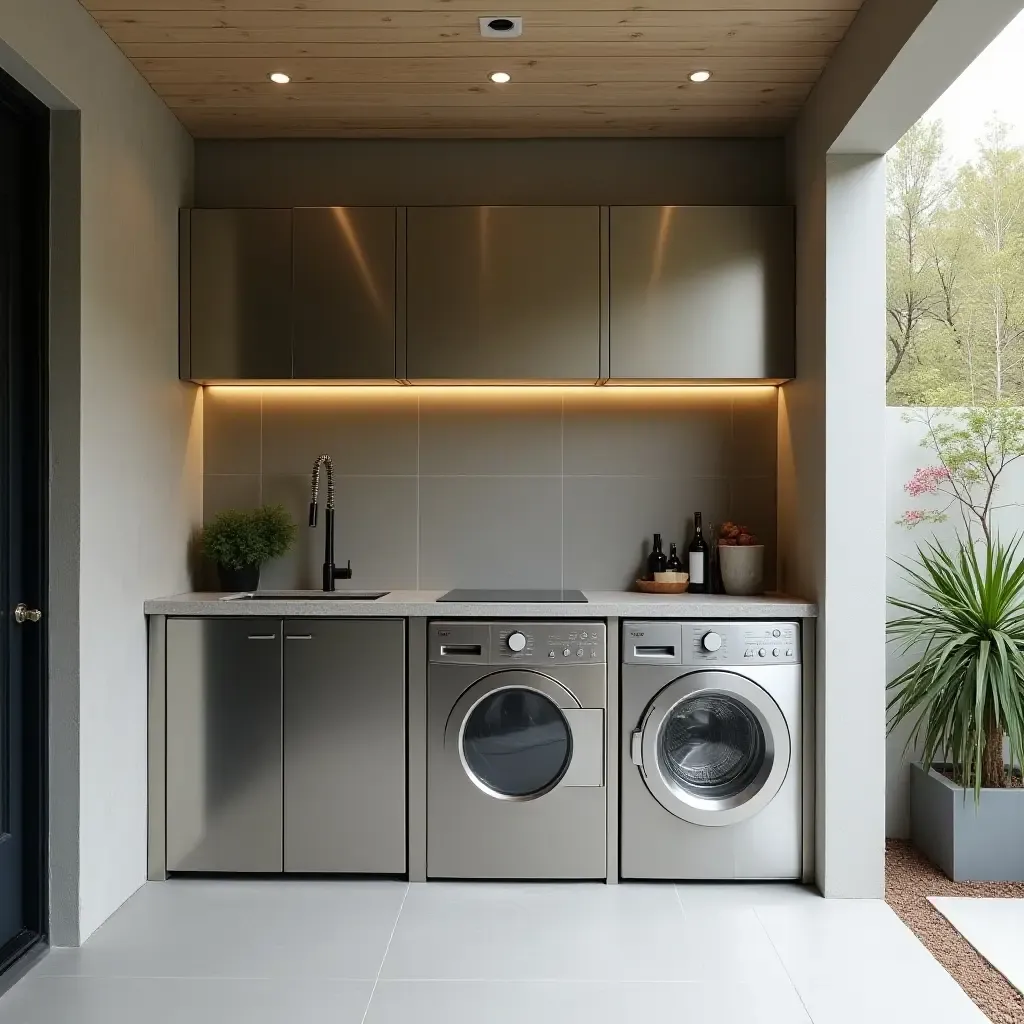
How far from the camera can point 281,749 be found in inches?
122

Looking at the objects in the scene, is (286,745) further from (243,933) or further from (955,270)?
(955,270)

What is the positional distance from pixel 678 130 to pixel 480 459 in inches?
57.8

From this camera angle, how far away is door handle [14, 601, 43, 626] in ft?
8.31

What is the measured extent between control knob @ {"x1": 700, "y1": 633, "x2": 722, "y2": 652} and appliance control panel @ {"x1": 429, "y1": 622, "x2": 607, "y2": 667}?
0.33 m

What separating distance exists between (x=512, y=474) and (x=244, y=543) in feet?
3.49

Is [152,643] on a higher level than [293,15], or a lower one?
lower

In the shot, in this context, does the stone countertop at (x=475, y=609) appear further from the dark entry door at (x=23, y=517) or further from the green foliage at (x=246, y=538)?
the dark entry door at (x=23, y=517)

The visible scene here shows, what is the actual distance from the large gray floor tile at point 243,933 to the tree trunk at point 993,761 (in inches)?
79.9

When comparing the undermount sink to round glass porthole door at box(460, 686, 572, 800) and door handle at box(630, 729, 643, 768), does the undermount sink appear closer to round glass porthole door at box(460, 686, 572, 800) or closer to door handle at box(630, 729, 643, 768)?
round glass porthole door at box(460, 686, 572, 800)

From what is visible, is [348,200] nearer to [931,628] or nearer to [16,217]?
[16,217]

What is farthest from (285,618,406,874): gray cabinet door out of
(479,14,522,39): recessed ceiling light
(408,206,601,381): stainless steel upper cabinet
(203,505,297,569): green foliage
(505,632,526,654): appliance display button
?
(479,14,522,39): recessed ceiling light

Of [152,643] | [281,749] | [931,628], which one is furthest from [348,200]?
[931,628]

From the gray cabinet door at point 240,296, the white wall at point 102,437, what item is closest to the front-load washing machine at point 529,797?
the white wall at point 102,437

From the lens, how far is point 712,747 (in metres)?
3.16
